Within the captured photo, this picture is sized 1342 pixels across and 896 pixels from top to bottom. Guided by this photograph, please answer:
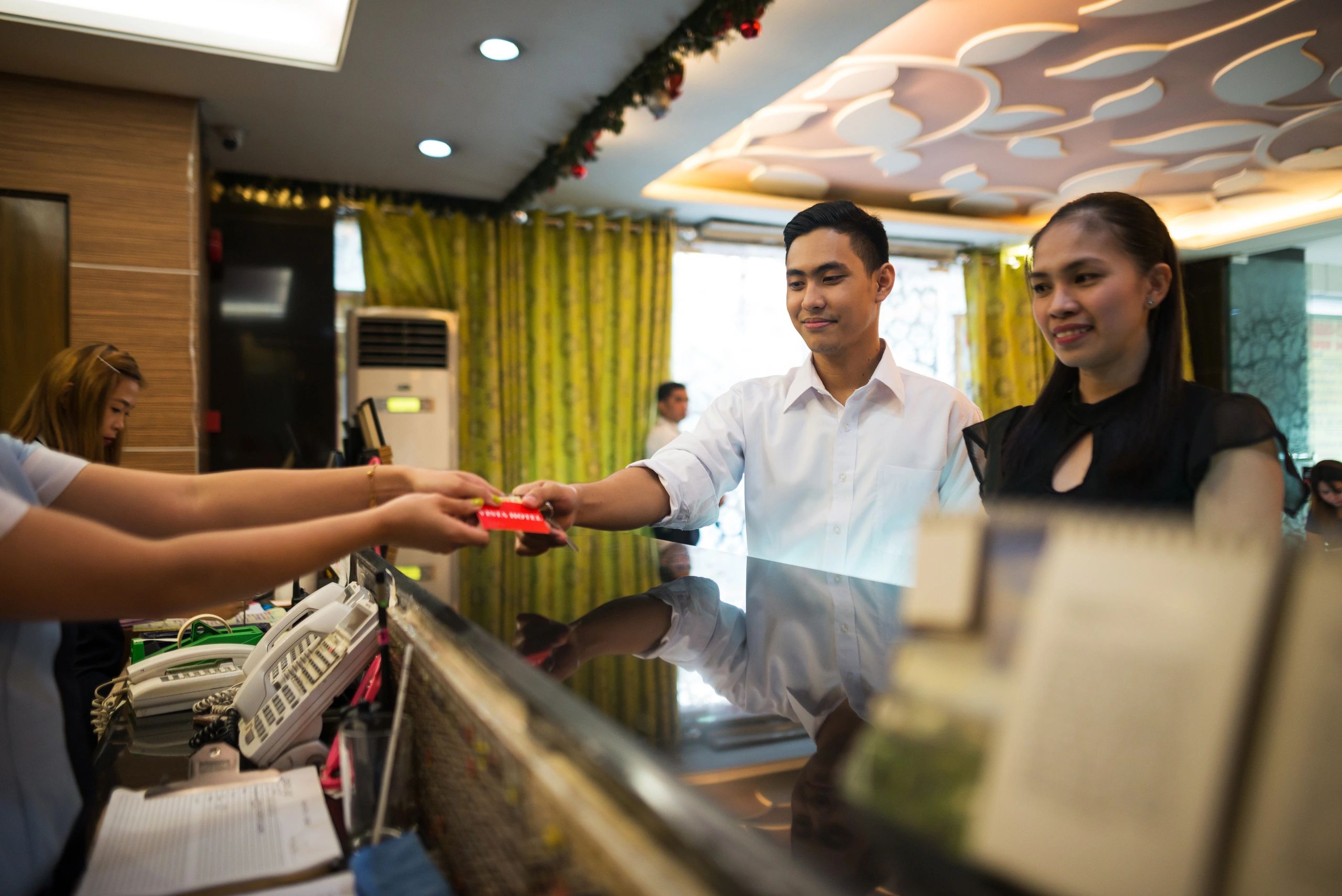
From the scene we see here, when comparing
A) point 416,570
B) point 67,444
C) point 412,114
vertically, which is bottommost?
point 416,570

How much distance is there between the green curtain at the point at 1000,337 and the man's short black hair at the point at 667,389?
2.94 m

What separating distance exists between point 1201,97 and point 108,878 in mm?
5527

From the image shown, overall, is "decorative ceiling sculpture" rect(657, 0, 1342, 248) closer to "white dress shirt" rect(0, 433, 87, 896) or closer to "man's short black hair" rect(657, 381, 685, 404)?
"man's short black hair" rect(657, 381, 685, 404)

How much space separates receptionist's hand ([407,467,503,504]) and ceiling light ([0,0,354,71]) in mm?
2517

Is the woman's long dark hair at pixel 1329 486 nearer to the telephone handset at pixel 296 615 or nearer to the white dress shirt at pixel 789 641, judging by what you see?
the white dress shirt at pixel 789 641

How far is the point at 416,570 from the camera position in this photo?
5.00ft

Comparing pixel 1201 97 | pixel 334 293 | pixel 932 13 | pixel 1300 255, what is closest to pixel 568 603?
pixel 932 13

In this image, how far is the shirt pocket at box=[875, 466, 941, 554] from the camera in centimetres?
187

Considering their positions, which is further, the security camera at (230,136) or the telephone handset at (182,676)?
the security camera at (230,136)

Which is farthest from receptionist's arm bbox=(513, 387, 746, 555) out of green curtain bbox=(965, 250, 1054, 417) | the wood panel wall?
green curtain bbox=(965, 250, 1054, 417)

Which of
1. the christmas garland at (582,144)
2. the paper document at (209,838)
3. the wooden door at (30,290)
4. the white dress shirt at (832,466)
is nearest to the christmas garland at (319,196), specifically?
the christmas garland at (582,144)

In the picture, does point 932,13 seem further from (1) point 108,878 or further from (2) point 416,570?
(1) point 108,878

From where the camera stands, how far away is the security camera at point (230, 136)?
4.15m

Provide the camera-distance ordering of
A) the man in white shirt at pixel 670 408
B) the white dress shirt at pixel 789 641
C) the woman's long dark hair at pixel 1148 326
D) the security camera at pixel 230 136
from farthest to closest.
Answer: the man in white shirt at pixel 670 408
the security camera at pixel 230 136
the woman's long dark hair at pixel 1148 326
the white dress shirt at pixel 789 641
